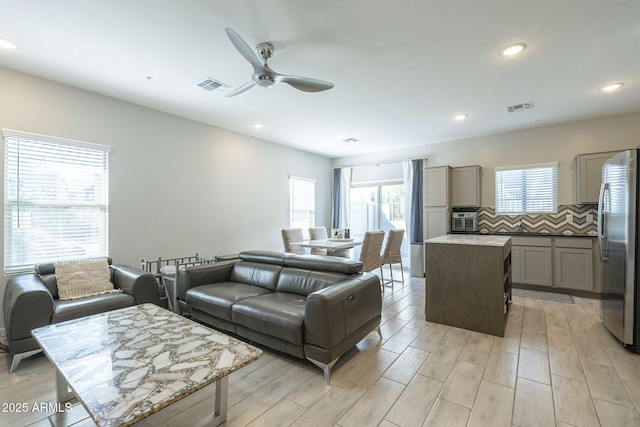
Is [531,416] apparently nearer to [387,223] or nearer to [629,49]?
[629,49]

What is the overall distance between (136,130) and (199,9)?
8.01 feet

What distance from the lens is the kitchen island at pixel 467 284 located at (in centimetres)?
289

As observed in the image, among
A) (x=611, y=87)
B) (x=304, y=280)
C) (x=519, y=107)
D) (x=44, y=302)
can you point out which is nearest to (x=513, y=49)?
(x=519, y=107)

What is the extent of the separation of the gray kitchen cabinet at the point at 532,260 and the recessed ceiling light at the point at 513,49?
3300mm

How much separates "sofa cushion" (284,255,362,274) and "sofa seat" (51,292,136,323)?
1.70 meters

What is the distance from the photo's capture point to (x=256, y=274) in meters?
3.37

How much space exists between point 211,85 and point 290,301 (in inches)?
104

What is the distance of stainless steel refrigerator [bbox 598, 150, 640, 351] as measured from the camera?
8.37ft

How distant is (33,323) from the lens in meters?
2.34

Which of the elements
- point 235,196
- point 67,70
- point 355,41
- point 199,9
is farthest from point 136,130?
point 355,41

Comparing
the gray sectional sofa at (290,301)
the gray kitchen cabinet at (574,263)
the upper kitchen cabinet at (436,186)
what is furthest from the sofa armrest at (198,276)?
the gray kitchen cabinet at (574,263)

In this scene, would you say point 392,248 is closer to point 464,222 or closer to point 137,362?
point 464,222

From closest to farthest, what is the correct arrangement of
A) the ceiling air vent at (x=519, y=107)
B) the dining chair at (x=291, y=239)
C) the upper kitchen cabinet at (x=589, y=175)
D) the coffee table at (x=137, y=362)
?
1. the coffee table at (x=137, y=362)
2. the ceiling air vent at (x=519, y=107)
3. the upper kitchen cabinet at (x=589, y=175)
4. the dining chair at (x=291, y=239)

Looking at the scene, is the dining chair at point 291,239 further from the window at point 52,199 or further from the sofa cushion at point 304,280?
the window at point 52,199
